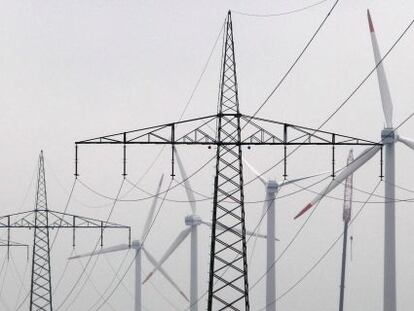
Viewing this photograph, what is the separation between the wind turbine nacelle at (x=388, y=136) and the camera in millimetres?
61438

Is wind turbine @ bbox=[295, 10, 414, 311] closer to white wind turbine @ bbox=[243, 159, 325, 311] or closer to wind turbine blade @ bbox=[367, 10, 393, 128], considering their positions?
wind turbine blade @ bbox=[367, 10, 393, 128]

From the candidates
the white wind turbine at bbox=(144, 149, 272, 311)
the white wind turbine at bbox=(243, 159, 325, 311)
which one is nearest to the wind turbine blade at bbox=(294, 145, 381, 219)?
the white wind turbine at bbox=(243, 159, 325, 311)

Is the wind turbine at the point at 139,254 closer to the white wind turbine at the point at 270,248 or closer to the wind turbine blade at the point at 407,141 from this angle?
the white wind turbine at the point at 270,248

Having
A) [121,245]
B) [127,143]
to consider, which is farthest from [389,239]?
[121,245]

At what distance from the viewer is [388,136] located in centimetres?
6153

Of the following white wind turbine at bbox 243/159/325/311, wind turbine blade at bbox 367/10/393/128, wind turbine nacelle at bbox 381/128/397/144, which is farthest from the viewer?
white wind turbine at bbox 243/159/325/311

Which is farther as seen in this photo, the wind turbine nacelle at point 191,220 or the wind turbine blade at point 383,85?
the wind turbine nacelle at point 191,220

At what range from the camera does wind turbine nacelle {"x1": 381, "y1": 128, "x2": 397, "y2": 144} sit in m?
61.4

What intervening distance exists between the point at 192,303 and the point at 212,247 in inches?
1762

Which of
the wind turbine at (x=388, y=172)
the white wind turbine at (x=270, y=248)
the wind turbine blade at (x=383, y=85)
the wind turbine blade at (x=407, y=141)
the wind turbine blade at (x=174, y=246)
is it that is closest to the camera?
the wind turbine at (x=388, y=172)

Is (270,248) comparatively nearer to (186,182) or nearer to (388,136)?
(186,182)

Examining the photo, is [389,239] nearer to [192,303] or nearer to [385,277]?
[385,277]

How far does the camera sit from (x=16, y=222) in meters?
83.4

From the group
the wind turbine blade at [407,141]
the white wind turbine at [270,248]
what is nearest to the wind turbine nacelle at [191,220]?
the white wind turbine at [270,248]
